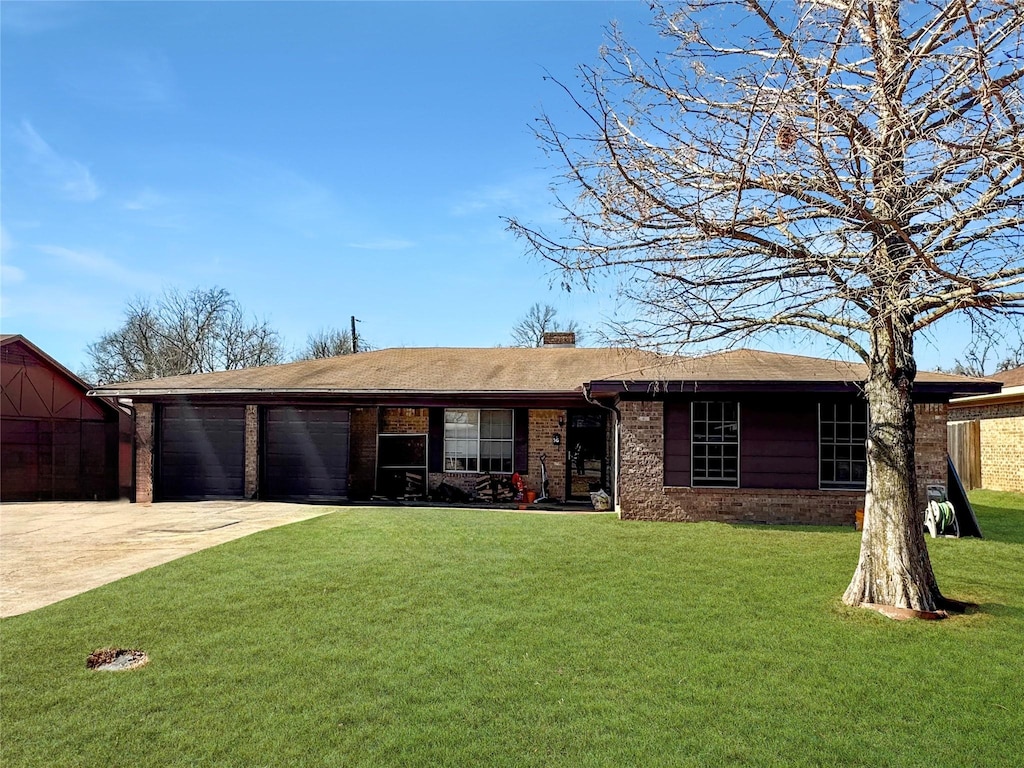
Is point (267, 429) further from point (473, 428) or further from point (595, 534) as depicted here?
point (595, 534)

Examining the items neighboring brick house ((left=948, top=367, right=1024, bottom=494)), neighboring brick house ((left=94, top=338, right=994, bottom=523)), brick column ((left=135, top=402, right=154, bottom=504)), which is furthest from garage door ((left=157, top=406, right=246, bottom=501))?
neighboring brick house ((left=948, top=367, right=1024, bottom=494))

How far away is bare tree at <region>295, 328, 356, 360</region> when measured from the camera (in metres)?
49.9

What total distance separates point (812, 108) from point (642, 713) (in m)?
4.61

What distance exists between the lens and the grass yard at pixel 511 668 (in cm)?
399

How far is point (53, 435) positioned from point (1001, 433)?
25222 millimetres

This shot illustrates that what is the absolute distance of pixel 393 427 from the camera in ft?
55.4

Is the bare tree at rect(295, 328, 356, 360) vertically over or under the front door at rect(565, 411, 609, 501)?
over

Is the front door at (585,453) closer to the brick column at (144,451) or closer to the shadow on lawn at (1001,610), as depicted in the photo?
the shadow on lawn at (1001,610)

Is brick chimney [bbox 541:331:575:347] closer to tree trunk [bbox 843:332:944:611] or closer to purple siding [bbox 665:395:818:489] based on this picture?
purple siding [bbox 665:395:818:489]

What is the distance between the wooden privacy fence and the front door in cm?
1082

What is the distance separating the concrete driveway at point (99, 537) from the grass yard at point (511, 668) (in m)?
0.63

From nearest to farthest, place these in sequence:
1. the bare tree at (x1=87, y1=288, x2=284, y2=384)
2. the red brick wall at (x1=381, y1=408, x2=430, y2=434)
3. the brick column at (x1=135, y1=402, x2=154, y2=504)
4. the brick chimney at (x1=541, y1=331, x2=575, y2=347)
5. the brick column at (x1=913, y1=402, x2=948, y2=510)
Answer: the brick column at (x1=913, y1=402, x2=948, y2=510)
the brick column at (x1=135, y1=402, x2=154, y2=504)
the red brick wall at (x1=381, y1=408, x2=430, y2=434)
the brick chimney at (x1=541, y1=331, x2=575, y2=347)
the bare tree at (x1=87, y1=288, x2=284, y2=384)

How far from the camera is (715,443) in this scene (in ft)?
42.1

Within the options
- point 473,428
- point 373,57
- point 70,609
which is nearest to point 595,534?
point 473,428
